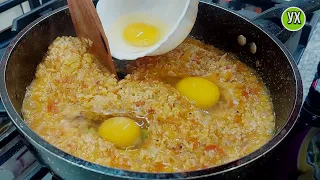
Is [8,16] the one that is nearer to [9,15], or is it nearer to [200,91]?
[9,15]

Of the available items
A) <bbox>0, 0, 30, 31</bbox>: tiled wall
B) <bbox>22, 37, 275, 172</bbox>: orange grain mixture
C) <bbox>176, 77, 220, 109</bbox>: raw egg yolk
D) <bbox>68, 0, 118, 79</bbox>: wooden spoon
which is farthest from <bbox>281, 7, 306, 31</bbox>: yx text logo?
<bbox>0, 0, 30, 31</bbox>: tiled wall

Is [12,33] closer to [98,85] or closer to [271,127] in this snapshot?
[98,85]

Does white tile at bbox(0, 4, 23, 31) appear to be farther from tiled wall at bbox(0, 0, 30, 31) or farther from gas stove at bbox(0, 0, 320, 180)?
gas stove at bbox(0, 0, 320, 180)

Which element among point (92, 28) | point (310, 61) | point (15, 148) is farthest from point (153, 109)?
point (310, 61)

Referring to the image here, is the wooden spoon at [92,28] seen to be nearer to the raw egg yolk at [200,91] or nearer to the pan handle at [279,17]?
the raw egg yolk at [200,91]

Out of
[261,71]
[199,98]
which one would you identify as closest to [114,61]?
[199,98]

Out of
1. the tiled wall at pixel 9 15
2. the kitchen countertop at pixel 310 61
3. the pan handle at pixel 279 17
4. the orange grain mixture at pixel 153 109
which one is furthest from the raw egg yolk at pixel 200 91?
the tiled wall at pixel 9 15
